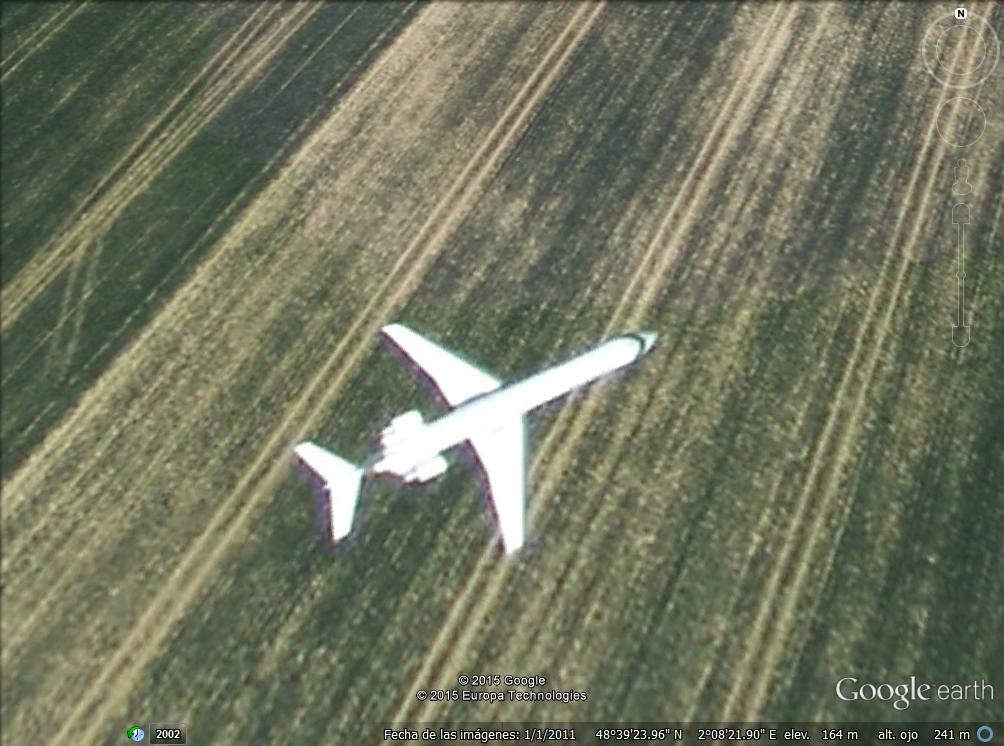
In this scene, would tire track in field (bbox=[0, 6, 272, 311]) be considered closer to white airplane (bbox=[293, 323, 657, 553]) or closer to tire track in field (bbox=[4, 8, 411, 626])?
tire track in field (bbox=[4, 8, 411, 626])

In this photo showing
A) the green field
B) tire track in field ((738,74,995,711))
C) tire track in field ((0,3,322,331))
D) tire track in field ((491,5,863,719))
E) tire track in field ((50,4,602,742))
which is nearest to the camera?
tire track in field ((50,4,602,742))

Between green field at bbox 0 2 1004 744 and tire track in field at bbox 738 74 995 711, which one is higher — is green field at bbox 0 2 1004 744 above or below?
above

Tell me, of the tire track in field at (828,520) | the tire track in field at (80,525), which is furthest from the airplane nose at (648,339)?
the tire track in field at (80,525)

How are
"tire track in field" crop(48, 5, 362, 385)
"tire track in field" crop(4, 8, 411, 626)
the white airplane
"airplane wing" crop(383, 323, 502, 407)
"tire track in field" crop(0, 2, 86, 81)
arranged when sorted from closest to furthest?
1. "tire track in field" crop(4, 8, 411, 626)
2. the white airplane
3. "airplane wing" crop(383, 323, 502, 407)
4. "tire track in field" crop(48, 5, 362, 385)
5. "tire track in field" crop(0, 2, 86, 81)

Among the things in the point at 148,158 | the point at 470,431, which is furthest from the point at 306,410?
the point at 148,158

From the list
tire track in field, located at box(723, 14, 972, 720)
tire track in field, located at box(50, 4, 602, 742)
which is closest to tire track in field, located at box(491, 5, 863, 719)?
tire track in field, located at box(723, 14, 972, 720)

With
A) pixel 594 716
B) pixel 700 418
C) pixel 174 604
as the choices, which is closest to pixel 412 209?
pixel 700 418

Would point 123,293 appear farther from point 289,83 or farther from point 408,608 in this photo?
point 408,608

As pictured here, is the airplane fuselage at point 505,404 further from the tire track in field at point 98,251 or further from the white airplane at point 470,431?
the tire track in field at point 98,251
